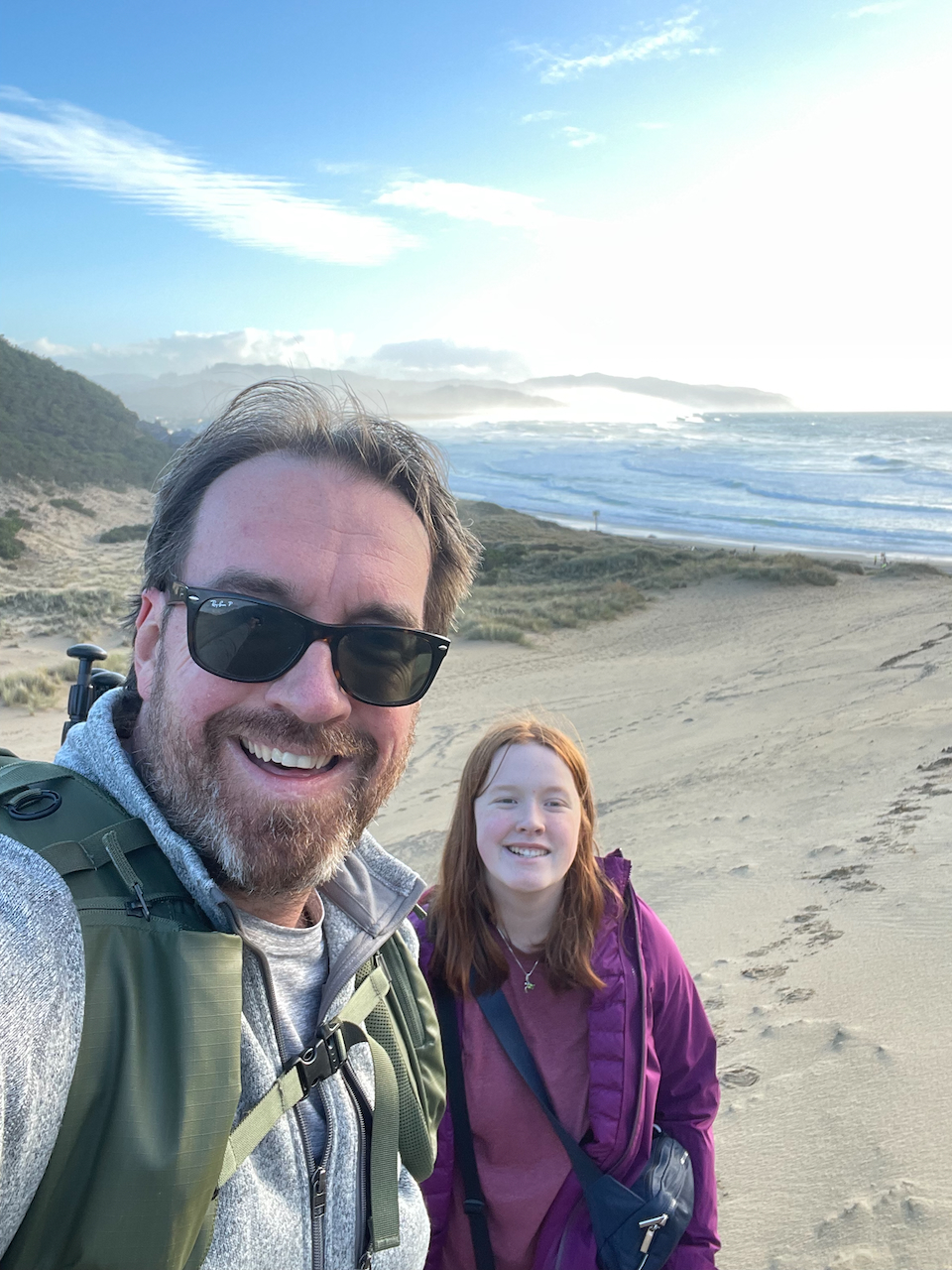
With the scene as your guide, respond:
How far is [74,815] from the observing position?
101cm

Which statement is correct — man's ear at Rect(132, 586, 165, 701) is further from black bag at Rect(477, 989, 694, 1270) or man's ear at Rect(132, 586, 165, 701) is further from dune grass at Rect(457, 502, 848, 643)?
dune grass at Rect(457, 502, 848, 643)

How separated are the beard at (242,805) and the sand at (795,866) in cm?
215

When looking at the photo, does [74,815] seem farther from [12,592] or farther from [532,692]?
[12,592]

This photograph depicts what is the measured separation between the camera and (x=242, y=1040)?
1.10 m

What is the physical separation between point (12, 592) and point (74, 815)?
1981 centimetres

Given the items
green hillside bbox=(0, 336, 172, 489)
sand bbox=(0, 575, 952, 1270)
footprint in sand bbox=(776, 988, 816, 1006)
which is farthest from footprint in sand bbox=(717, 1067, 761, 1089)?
green hillside bbox=(0, 336, 172, 489)

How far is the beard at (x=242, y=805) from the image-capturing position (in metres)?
1.21

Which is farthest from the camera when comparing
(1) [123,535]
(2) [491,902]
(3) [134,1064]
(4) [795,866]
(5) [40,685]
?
(1) [123,535]

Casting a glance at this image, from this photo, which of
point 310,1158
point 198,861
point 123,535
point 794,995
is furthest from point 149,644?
point 123,535

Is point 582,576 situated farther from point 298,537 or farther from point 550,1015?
point 298,537

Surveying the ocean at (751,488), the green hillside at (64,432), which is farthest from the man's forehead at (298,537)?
the green hillside at (64,432)

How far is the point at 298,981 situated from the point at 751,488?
52799 millimetres

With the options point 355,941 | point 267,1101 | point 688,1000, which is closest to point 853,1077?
point 688,1000

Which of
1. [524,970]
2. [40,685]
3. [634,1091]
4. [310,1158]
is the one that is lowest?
[40,685]
